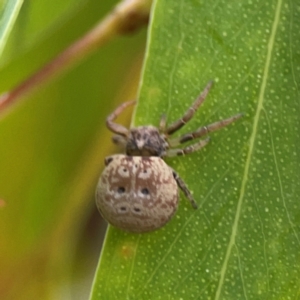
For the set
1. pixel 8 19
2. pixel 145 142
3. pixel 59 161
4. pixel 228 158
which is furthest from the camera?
pixel 59 161

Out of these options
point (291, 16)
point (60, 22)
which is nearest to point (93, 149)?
point (60, 22)

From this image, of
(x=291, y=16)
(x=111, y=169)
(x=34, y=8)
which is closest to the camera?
(x=291, y=16)

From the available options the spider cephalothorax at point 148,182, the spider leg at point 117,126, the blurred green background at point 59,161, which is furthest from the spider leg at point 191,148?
the blurred green background at point 59,161

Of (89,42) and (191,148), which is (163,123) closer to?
(191,148)

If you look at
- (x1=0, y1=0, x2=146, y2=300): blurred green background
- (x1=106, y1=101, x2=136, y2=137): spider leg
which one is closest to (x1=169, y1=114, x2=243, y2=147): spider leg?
(x1=106, y1=101, x2=136, y2=137): spider leg

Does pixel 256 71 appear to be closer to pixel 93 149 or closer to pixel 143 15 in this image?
pixel 143 15

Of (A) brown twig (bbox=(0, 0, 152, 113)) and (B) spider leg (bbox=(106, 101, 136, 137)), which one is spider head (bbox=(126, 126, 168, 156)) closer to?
(B) spider leg (bbox=(106, 101, 136, 137))

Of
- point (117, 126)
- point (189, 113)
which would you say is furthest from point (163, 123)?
point (117, 126)
